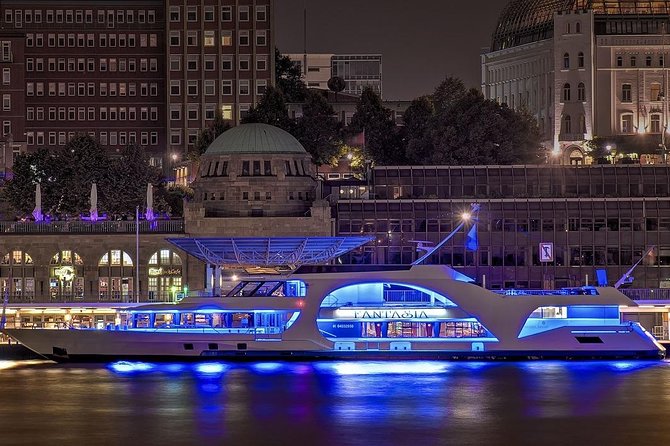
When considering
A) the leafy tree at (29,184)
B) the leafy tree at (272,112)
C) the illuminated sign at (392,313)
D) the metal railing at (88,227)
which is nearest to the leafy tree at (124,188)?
the leafy tree at (29,184)

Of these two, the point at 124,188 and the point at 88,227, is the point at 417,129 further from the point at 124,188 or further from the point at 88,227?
the point at 88,227

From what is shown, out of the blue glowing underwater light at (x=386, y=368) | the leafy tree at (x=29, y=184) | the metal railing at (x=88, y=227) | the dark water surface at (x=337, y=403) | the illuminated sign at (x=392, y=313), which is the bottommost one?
the dark water surface at (x=337, y=403)

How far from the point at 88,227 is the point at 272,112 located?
3928 cm

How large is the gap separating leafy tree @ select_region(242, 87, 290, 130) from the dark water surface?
8205cm

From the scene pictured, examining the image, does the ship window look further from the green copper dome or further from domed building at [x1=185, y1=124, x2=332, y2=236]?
the green copper dome

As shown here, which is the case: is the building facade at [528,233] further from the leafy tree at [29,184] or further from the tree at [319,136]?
the tree at [319,136]

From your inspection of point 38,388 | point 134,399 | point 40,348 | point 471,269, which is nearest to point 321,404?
point 134,399

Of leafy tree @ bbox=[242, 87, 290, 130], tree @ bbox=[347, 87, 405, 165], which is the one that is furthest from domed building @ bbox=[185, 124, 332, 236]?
tree @ bbox=[347, 87, 405, 165]

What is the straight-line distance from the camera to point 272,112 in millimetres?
194375

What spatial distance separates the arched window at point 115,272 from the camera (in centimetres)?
15738

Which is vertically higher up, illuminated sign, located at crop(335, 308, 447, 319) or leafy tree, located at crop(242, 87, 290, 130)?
leafy tree, located at crop(242, 87, 290, 130)

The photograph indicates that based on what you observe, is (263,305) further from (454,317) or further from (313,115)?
(313,115)

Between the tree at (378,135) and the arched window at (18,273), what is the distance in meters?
46.7

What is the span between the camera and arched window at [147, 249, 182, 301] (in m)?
158
